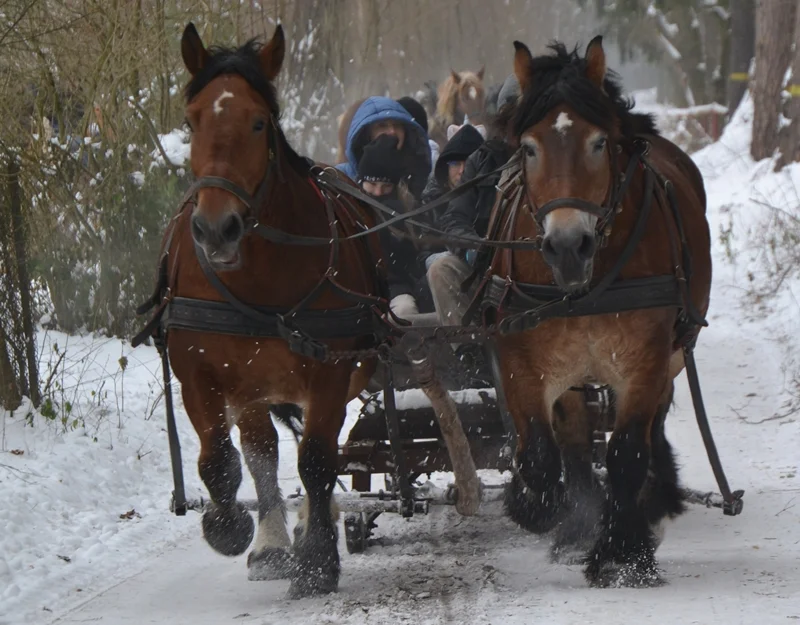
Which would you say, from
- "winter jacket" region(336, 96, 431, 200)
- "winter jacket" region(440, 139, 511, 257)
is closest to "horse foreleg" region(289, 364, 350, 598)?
"winter jacket" region(440, 139, 511, 257)

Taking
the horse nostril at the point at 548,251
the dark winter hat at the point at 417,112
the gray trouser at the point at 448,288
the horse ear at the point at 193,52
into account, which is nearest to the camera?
the horse nostril at the point at 548,251

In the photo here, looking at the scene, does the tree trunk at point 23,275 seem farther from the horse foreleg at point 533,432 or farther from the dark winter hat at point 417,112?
the horse foreleg at point 533,432

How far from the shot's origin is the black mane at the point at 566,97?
4.88 m

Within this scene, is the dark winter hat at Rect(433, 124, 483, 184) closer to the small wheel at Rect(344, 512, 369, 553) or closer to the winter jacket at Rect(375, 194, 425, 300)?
the winter jacket at Rect(375, 194, 425, 300)

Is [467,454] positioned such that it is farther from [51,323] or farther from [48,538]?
[51,323]

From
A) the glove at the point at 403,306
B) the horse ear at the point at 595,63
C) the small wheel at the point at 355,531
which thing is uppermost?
the horse ear at the point at 595,63

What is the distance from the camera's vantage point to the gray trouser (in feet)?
20.3

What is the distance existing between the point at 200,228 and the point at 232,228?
0.43 feet

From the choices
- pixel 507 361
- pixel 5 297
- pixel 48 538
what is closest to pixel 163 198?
pixel 5 297

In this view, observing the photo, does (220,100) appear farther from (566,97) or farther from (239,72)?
(566,97)

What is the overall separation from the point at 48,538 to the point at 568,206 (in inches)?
120

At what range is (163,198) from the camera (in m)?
10.1

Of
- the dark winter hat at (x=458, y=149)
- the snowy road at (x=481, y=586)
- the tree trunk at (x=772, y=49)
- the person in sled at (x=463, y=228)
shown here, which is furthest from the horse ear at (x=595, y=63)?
the tree trunk at (x=772, y=49)

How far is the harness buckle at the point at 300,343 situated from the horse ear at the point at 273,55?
1052 mm
